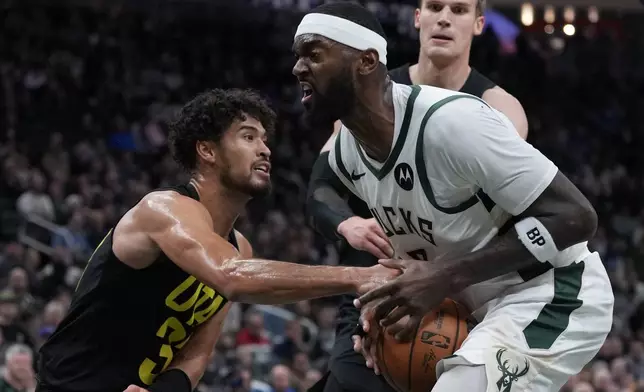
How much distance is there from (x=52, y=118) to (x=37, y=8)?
2.71 meters

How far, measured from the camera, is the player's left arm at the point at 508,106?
474 centimetres

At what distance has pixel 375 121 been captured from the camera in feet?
12.2

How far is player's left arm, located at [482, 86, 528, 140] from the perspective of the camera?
474 centimetres

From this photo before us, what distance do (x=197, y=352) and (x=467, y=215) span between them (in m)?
1.55

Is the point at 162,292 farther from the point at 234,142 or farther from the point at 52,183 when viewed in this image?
the point at 52,183

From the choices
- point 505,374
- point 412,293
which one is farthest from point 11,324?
point 505,374

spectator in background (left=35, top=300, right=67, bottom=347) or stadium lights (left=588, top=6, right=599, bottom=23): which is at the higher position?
stadium lights (left=588, top=6, right=599, bottom=23)

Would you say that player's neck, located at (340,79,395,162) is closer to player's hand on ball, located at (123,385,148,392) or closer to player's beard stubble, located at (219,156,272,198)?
player's beard stubble, located at (219,156,272,198)

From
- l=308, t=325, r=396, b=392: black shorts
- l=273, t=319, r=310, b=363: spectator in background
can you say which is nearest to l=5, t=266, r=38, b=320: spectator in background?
l=273, t=319, r=310, b=363: spectator in background

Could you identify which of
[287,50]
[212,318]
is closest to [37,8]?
[287,50]

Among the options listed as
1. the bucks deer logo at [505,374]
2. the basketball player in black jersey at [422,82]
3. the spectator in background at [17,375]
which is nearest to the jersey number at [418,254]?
the bucks deer logo at [505,374]

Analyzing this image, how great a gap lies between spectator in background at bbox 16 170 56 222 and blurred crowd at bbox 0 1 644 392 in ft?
0.05

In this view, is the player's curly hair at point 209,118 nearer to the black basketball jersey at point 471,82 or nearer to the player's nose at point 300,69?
the black basketball jersey at point 471,82

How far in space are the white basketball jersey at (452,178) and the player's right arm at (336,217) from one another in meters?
0.22
